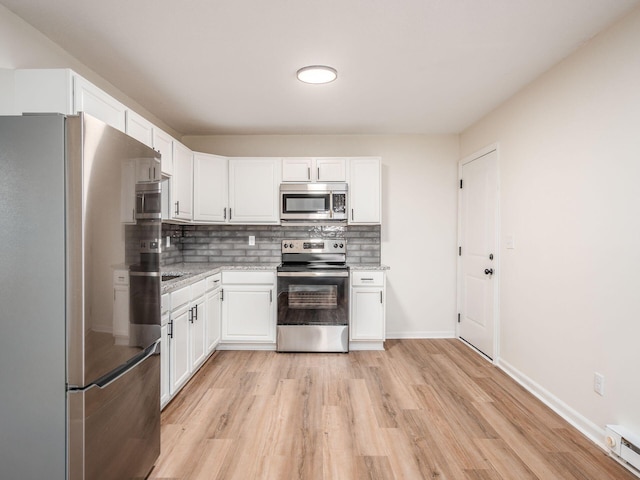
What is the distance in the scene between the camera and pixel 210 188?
3834 mm

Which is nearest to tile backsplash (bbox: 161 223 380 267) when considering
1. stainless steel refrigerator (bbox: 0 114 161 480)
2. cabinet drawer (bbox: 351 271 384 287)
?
cabinet drawer (bbox: 351 271 384 287)

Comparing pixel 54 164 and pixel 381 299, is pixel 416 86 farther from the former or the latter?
pixel 54 164

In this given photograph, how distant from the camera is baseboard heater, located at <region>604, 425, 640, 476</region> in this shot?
1801 mm

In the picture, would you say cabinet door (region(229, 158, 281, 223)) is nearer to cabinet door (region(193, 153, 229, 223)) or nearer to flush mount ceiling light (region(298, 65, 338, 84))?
cabinet door (region(193, 153, 229, 223))

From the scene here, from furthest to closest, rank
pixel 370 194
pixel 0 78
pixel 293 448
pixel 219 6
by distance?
pixel 370 194, pixel 293 448, pixel 219 6, pixel 0 78

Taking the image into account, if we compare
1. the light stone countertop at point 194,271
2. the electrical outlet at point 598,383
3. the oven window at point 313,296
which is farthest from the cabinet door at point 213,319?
the electrical outlet at point 598,383

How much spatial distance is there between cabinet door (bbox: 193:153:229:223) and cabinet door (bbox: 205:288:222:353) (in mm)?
832

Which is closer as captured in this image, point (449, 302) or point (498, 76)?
point (498, 76)

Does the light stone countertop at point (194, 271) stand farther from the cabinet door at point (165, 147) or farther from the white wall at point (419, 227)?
the cabinet door at point (165, 147)

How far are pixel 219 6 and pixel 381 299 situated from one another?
2.88 m

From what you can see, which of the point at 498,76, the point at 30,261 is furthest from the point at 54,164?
the point at 498,76

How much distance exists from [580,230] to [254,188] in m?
2.98

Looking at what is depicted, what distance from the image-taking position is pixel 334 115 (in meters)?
3.55

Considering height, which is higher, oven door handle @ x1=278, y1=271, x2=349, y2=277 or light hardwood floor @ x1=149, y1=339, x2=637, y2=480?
oven door handle @ x1=278, y1=271, x2=349, y2=277
